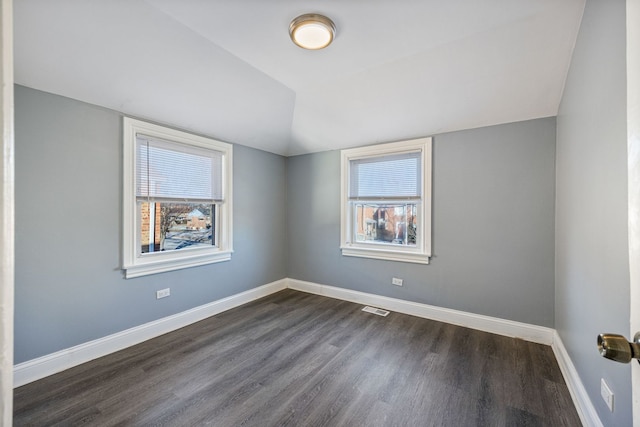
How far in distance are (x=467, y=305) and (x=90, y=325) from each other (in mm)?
3667

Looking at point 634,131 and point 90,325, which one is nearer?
point 634,131

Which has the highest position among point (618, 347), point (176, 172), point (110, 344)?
point (176, 172)

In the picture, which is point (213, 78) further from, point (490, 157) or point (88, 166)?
point (490, 157)

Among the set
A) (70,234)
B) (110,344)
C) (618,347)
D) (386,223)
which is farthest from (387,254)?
(70,234)

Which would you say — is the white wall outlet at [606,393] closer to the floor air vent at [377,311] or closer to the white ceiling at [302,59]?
the floor air vent at [377,311]

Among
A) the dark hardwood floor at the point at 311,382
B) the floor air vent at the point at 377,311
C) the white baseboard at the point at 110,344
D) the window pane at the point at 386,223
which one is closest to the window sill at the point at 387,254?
the window pane at the point at 386,223

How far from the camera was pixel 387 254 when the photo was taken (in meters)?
3.46

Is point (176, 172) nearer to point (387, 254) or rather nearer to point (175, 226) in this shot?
point (175, 226)

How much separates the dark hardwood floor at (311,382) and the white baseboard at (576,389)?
0.19 ft

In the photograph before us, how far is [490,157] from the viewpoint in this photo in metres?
2.83

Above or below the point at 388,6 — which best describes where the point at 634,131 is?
below

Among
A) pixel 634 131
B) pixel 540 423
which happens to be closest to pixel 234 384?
pixel 540 423

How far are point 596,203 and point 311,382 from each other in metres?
2.19

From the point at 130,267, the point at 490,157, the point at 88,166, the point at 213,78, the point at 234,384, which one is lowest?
the point at 234,384
